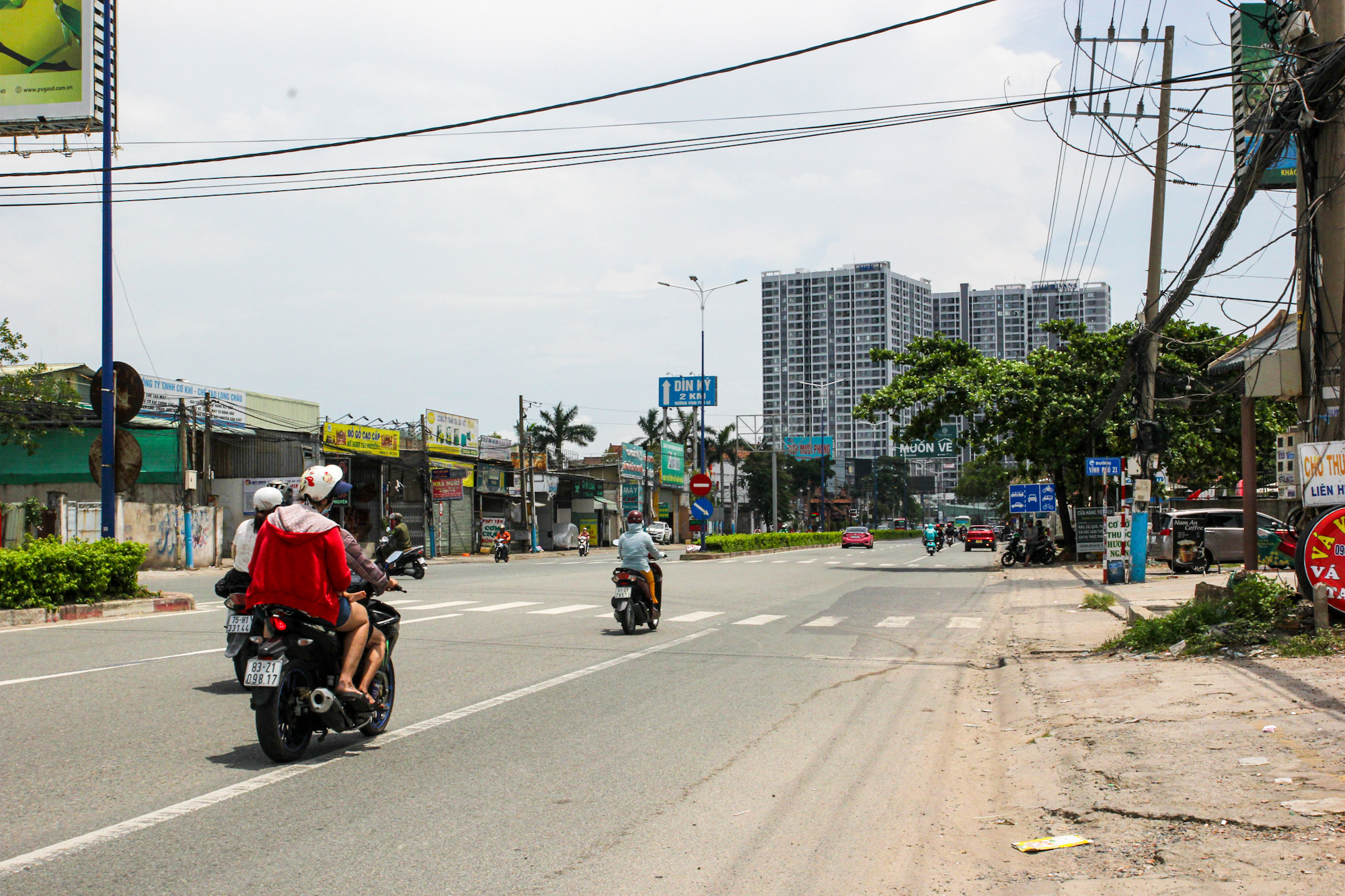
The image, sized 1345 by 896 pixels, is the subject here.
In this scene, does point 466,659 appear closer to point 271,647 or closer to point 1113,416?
point 271,647

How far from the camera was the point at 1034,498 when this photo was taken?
35219mm

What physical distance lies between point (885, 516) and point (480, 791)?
514 ft

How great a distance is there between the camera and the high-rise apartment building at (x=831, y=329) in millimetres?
100688

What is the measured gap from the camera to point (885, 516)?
520 ft

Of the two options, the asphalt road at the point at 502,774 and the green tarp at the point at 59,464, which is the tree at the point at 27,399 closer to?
the green tarp at the point at 59,464

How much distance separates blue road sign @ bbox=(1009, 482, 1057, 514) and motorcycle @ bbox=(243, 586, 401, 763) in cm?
3148

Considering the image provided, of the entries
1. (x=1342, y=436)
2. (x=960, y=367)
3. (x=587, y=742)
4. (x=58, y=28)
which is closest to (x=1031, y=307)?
(x=960, y=367)

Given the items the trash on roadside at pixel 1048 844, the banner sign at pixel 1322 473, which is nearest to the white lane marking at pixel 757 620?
the banner sign at pixel 1322 473

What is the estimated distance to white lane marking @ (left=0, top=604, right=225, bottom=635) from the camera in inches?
533

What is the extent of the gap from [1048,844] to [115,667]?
8553 millimetres

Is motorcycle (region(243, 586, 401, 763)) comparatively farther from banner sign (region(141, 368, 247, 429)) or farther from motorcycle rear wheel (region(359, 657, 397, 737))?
banner sign (region(141, 368, 247, 429))

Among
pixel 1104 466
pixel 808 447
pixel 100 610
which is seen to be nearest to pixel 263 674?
pixel 100 610

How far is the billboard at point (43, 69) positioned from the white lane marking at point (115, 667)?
2028 centimetres

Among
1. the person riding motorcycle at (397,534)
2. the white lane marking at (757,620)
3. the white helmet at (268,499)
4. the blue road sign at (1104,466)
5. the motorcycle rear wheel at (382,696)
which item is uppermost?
the blue road sign at (1104,466)
